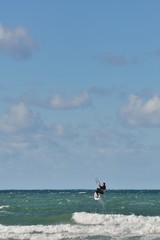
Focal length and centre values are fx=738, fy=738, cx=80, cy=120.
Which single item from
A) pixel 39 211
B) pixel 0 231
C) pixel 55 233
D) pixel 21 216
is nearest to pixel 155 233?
pixel 55 233

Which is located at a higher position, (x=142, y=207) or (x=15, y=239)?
(x=142, y=207)

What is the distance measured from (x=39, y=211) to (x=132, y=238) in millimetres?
22555

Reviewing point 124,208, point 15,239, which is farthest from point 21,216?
point 15,239

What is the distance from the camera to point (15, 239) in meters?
39.0

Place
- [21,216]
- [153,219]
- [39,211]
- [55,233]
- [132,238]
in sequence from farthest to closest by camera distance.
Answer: [39,211], [21,216], [153,219], [55,233], [132,238]

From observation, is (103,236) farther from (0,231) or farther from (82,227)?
(0,231)

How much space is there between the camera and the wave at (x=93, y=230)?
1527 inches

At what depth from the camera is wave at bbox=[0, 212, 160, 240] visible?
38.8 m

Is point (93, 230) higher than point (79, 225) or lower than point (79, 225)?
lower

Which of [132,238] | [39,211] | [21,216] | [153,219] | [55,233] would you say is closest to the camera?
[132,238]

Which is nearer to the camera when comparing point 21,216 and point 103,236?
point 103,236

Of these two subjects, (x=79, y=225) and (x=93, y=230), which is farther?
(x=79, y=225)

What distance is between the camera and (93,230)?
40.7 metres

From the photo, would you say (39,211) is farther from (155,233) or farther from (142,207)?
(155,233)
